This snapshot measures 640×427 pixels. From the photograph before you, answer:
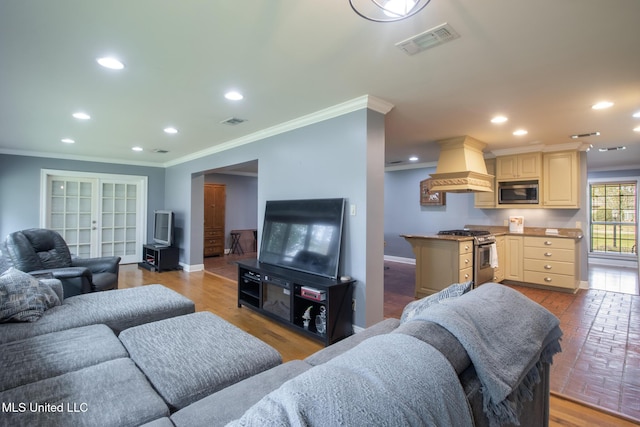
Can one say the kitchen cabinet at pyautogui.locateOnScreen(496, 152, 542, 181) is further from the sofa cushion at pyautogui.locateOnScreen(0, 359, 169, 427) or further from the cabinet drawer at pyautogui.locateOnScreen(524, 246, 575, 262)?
the sofa cushion at pyautogui.locateOnScreen(0, 359, 169, 427)

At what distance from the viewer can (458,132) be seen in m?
4.38

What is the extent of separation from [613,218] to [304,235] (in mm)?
8399

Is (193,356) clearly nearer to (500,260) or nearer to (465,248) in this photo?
(465,248)

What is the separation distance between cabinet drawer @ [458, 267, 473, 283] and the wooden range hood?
1.20 meters

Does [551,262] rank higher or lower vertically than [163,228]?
lower

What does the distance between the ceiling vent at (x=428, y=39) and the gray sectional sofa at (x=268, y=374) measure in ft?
5.06

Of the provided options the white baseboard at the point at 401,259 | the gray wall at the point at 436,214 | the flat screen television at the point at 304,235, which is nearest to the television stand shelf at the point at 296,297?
the flat screen television at the point at 304,235

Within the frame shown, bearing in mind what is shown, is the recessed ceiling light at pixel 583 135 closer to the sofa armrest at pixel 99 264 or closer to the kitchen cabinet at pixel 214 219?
the sofa armrest at pixel 99 264

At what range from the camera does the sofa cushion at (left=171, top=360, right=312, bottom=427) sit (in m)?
1.11

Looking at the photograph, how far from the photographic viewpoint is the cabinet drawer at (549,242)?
4.80 metres

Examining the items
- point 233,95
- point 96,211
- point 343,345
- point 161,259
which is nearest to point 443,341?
point 343,345

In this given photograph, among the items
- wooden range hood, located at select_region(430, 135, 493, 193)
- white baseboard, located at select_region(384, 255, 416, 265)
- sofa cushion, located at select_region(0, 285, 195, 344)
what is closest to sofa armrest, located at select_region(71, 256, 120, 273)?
sofa cushion, located at select_region(0, 285, 195, 344)

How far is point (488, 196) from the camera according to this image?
5.87 metres

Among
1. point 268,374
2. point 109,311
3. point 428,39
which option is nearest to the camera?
point 268,374
